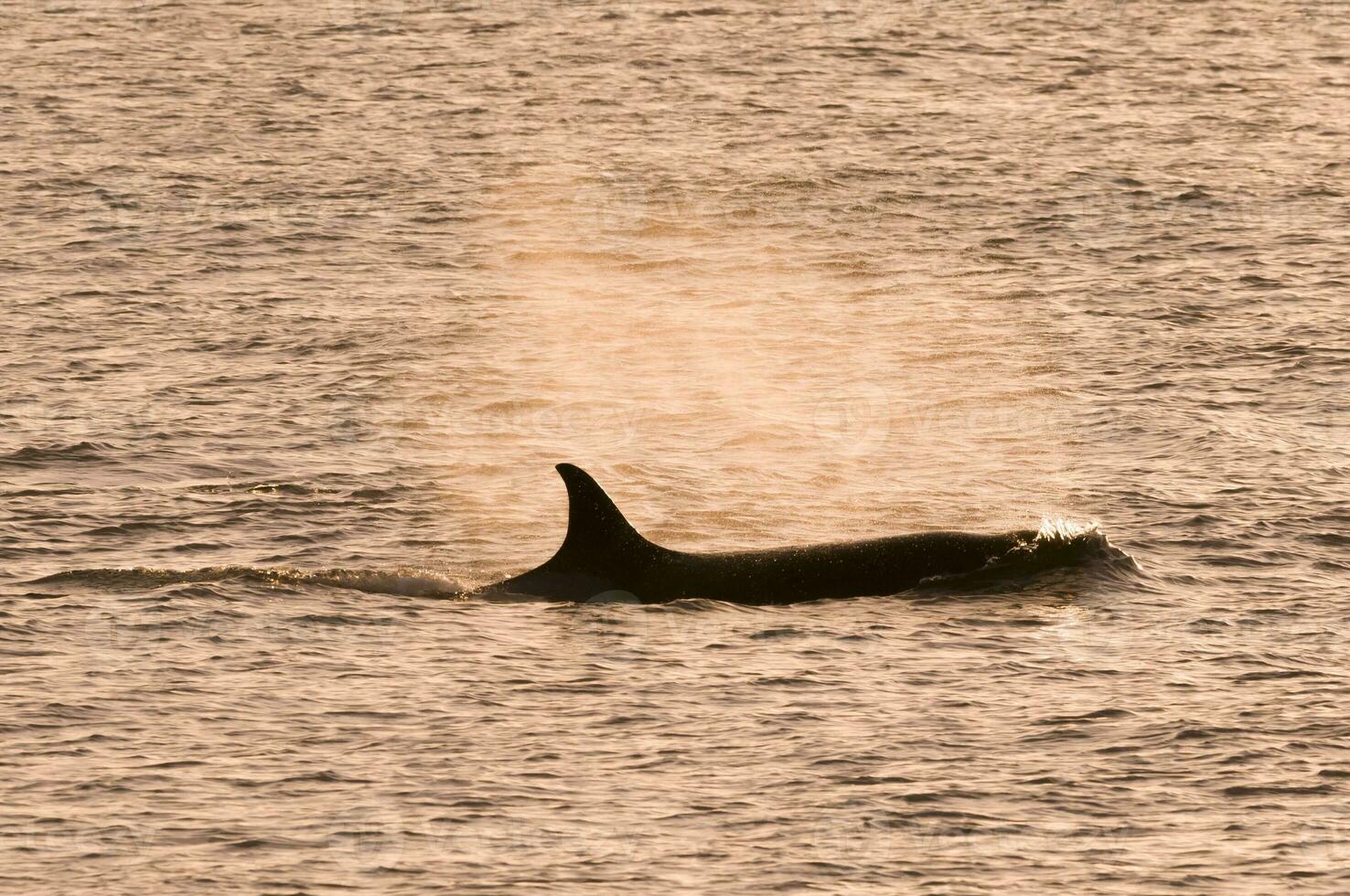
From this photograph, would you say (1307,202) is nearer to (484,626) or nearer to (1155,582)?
(1155,582)

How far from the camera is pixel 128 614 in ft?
76.0

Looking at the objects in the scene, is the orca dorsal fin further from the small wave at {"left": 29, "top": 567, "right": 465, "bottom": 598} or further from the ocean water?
the small wave at {"left": 29, "top": 567, "right": 465, "bottom": 598}

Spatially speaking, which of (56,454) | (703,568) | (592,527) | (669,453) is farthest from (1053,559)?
(56,454)

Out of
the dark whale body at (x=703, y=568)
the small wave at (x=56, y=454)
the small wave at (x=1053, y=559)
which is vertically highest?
the small wave at (x=56, y=454)

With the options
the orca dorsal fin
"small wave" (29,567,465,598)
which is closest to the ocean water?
"small wave" (29,567,465,598)

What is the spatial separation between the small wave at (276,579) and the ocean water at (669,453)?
8 cm

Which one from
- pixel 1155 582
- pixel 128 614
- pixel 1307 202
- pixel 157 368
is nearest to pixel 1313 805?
pixel 1155 582

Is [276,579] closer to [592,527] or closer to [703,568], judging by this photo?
[592,527]

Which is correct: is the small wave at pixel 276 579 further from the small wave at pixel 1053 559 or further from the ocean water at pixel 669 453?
the small wave at pixel 1053 559

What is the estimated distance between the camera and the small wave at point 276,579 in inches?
956

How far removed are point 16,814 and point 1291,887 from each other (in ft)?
32.2

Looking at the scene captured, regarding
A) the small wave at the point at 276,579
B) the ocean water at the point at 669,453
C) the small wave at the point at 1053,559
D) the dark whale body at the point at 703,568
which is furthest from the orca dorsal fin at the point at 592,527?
the small wave at the point at 1053,559

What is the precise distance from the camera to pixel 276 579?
2452cm

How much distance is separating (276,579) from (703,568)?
465 cm
